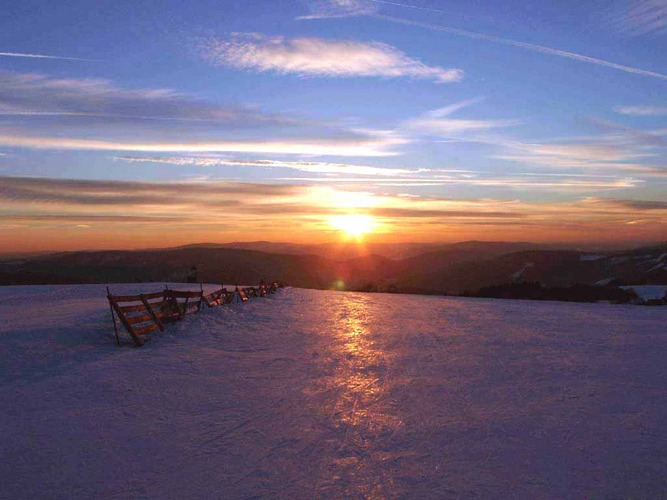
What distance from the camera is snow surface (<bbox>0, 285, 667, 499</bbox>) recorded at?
560cm

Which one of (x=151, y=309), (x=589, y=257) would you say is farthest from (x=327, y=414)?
(x=589, y=257)

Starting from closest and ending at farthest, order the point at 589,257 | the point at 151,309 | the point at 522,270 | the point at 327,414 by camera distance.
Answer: the point at 327,414 < the point at 151,309 < the point at 522,270 < the point at 589,257

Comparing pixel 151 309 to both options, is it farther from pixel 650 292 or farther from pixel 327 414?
pixel 650 292

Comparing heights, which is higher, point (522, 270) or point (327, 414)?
point (327, 414)

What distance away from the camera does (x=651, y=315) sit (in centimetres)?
2097

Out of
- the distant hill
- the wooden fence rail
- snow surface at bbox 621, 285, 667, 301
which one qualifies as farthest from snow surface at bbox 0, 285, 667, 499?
the distant hill

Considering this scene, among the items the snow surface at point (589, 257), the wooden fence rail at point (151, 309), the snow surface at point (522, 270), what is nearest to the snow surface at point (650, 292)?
the wooden fence rail at point (151, 309)

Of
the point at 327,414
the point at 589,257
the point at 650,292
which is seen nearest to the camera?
the point at 327,414

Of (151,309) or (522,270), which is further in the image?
(522,270)

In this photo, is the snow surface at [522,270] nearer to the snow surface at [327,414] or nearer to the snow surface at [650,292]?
the snow surface at [650,292]

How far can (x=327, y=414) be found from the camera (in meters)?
7.63

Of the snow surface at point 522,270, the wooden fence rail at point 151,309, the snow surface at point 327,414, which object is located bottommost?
the snow surface at point 522,270

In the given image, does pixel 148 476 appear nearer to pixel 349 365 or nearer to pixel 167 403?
pixel 167 403

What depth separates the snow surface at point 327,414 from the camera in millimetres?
5598
